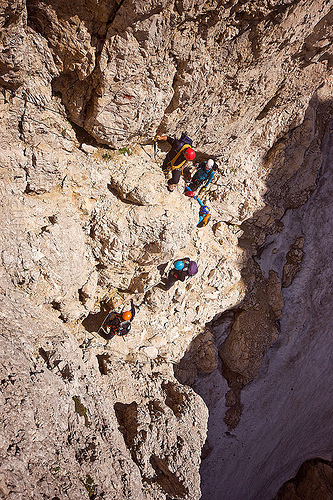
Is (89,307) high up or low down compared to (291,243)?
down

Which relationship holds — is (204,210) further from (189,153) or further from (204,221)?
(189,153)

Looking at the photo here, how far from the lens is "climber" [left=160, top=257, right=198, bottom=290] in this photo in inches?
379

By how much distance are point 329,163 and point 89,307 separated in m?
10.8

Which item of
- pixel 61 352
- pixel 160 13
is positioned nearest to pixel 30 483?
pixel 61 352

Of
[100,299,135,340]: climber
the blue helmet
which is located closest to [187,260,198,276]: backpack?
the blue helmet

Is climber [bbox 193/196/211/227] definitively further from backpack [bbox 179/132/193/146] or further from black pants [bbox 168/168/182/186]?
backpack [bbox 179/132/193/146]

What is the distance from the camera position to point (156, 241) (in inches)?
336

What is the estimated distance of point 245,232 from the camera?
1196cm

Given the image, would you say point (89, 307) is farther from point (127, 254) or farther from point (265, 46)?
point (265, 46)

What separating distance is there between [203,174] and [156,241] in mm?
2850

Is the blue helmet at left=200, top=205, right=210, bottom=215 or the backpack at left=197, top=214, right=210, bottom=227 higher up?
the blue helmet at left=200, top=205, right=210, bottom=215

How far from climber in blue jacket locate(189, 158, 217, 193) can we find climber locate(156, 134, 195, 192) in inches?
41.2

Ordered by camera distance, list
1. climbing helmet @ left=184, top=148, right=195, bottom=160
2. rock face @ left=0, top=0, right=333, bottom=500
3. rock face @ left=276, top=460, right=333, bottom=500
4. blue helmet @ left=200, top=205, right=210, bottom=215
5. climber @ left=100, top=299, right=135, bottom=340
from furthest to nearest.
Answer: rock face @ left=276, top=460, right=333, bottom=500 < blue helmet @ left=200, top=205, right=210, bottom=215 < climber @ left=100, top=299, right=135, bottom=340 < climbing helmet @ left=184, top=148, right=195, bottom=160 < rock face @ left=0, top=0, right=333, bottom=500

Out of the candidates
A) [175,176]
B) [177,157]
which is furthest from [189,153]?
[175,176]
